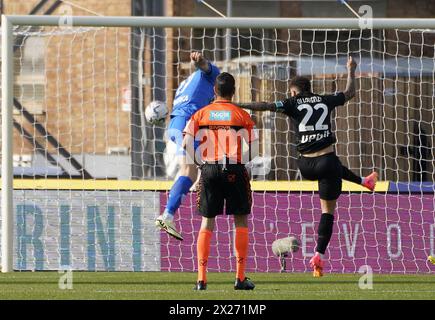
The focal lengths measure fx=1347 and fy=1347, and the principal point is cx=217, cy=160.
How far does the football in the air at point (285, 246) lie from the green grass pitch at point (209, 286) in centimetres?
52

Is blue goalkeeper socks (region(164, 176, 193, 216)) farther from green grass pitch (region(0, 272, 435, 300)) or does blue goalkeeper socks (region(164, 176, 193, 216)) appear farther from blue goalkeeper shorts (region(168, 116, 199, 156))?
green grass pitch (region(0, 272, 435, 300))

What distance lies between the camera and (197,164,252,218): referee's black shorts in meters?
10.1

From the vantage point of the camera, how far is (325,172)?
1183 centimetres

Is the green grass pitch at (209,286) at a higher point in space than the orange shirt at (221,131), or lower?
lower

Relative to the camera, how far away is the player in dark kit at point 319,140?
1181 cm

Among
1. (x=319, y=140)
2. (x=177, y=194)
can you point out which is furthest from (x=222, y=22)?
(x=177, y=194)

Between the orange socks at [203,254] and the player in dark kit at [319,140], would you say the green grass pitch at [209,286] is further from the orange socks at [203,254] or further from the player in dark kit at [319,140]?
the player in dark kit at [319,140]

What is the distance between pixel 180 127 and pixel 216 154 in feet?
7.28

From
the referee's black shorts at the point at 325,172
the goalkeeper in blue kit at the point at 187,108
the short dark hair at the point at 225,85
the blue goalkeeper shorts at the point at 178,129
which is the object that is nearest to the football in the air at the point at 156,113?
the goalkeeper in blue kit at the point at 187,108

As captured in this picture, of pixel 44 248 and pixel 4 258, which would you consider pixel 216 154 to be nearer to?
pixel 4 258
